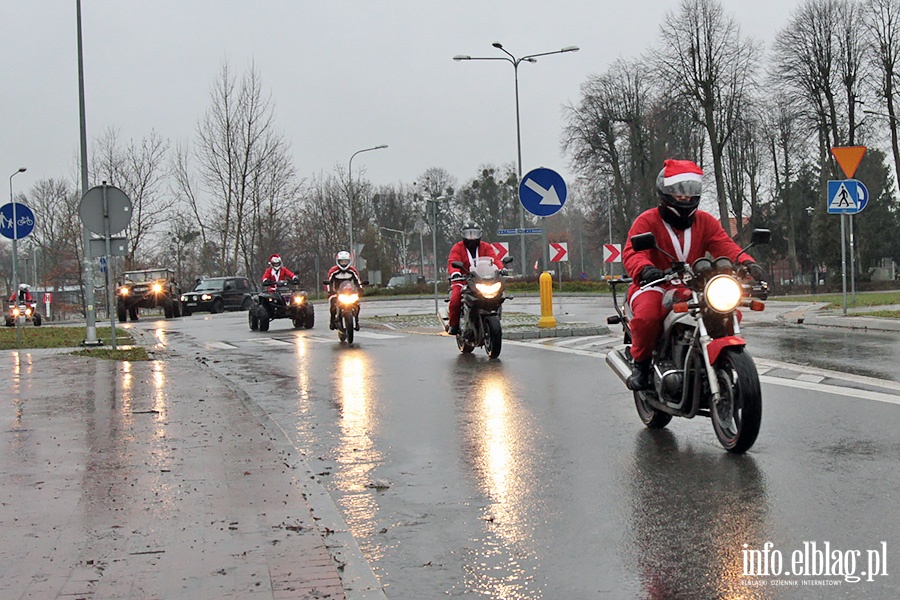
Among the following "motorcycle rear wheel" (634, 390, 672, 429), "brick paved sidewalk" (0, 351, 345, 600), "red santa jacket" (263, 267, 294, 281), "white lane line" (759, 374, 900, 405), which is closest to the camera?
"brick paved sidewalk" (0, 351, 345, 600)

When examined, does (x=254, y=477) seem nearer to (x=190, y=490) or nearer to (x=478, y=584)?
(x=190, y=490)

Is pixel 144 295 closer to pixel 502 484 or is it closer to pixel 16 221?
pixel 16 221

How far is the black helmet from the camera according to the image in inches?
272

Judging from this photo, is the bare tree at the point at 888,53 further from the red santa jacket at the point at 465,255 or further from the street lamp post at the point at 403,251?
the street lamp post at the point at 403,251

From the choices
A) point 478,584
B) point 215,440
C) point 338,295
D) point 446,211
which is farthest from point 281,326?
point 446,211

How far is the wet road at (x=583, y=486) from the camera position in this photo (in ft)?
14.0

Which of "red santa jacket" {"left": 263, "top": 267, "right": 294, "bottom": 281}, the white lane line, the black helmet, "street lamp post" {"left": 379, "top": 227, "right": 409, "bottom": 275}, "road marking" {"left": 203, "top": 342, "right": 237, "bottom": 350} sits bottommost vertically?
the white lane line

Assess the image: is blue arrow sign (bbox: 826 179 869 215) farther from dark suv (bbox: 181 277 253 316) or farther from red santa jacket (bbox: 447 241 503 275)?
dark suv (bbox: 181 277 253 316)

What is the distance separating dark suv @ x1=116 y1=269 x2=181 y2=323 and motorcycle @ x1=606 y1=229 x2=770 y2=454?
33947 millimetres

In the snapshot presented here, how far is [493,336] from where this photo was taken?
13.7m

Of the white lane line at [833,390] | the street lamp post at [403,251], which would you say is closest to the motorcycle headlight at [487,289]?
the white lane line at [833,390]

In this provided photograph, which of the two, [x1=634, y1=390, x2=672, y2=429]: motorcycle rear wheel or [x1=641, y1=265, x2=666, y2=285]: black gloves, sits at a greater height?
[x1=641, y1=265, x2=666, y2=285]: black gloves

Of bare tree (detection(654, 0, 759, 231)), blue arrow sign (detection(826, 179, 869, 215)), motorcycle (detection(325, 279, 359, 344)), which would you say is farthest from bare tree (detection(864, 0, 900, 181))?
motorcycle (detection(325, 279, 359, 344))

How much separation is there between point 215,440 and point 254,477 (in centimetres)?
150
